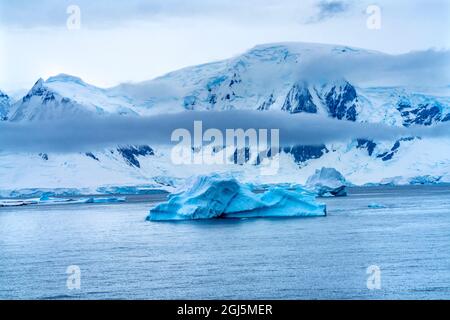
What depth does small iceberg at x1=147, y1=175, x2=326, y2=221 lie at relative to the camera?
46.2 meters

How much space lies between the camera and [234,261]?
27656 mm

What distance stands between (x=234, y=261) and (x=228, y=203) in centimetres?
2211

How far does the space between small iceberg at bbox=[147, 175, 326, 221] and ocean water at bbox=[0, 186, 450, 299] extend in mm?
2231

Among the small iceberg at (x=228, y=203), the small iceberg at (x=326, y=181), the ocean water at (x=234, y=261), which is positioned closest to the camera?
the ocean water at (x=234, y=261)

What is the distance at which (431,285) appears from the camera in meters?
21.1

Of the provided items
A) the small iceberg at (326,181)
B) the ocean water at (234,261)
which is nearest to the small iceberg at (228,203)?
the ocean water at (234,261)

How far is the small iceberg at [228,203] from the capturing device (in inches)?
1817

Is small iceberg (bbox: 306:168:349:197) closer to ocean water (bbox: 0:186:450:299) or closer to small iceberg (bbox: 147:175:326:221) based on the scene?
small iceberg (bbox: 147:175:326:221)

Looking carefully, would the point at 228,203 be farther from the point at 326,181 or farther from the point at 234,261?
the point at 326,181

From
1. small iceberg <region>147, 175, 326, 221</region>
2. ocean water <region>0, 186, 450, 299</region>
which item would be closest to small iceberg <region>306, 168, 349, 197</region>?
small iceberg <region>147, 175, 326, 221</region>

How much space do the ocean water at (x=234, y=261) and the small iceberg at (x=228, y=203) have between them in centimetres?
223

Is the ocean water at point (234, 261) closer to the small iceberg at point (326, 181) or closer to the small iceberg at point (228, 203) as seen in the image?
the small iceberg at point (228, 203)
